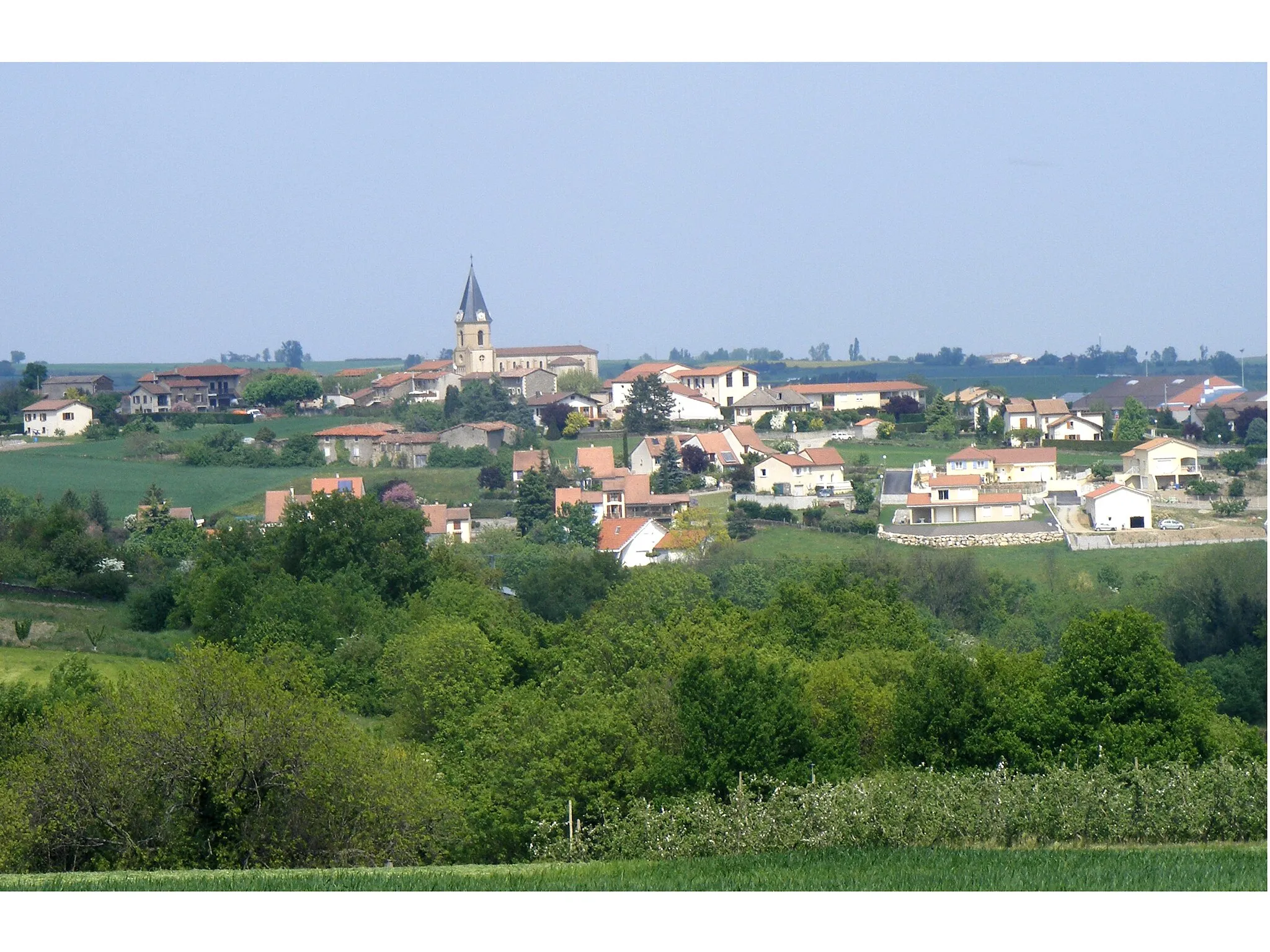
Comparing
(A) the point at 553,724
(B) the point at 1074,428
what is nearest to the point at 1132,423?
(B) the point at 1074,428

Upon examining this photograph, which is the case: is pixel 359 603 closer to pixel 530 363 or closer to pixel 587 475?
pixel 587 475

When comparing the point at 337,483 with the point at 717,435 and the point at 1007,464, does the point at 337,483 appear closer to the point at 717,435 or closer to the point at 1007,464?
the point at 717,435

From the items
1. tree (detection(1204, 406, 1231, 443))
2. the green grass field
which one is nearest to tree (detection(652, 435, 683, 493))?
tree (detection(1204, 406, 1231, 443))

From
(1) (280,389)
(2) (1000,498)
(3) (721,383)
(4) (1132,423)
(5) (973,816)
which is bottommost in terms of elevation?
(2) (1000,498)

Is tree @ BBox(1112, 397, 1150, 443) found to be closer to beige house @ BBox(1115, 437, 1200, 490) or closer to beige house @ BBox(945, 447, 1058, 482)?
beige house @ BBox(1115, 437, 1200, 490)

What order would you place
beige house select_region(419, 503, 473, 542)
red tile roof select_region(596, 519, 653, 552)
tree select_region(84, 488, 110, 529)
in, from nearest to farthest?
red tile roof select_region(596, 519, 653, 552)
tree select_region(84, 488, 110, 529)
beige house select_region(419, 503, 473, 542)

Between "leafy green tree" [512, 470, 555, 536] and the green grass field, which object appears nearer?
the green grass field

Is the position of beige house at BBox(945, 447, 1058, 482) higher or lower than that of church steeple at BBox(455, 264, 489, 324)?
lower
